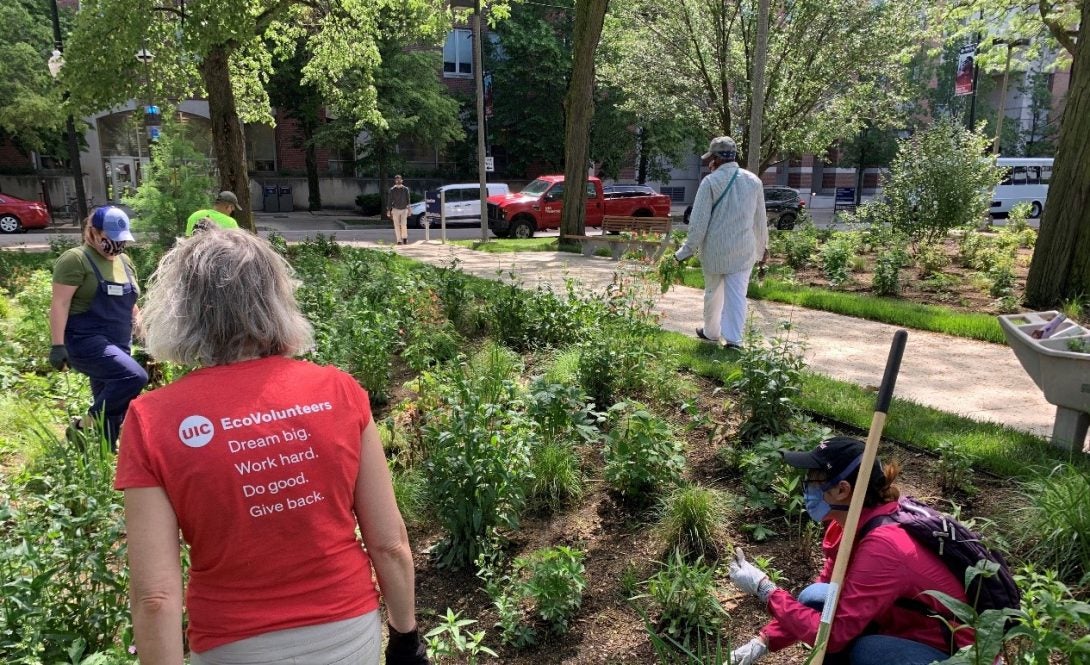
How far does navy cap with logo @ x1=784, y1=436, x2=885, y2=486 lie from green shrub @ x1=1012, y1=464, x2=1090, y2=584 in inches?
50.3

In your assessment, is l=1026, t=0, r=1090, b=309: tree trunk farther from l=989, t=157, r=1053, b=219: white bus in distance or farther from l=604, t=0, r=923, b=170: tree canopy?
l=989, t=157, r=1053, b=219: white bus in distance

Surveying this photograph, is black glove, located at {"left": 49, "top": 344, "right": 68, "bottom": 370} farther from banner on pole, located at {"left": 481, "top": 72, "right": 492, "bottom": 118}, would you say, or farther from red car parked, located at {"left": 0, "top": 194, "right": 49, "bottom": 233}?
banner on pole, located at {"left": 481, "top": 72, "right": 492, "bottom": 118}

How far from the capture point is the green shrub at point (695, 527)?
3570 mm

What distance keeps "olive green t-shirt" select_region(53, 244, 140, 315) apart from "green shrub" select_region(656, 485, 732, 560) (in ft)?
12.0

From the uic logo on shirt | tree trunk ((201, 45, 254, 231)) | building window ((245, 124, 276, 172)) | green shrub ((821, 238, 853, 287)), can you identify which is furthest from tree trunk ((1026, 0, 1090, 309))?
building window ((245, 124, 276, 172))

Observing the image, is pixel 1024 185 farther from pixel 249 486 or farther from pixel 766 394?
pixel 249 486

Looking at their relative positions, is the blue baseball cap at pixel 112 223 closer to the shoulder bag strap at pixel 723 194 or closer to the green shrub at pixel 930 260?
the shoulder bag strap at pixel 723 194

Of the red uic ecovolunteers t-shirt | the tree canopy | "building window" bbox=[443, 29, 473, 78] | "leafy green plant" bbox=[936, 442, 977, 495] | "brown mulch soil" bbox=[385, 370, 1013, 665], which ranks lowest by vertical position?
"brown mulch soil" bbox=[385, 370, 1013, 665]

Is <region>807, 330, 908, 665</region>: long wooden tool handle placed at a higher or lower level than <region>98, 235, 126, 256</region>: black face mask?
lower

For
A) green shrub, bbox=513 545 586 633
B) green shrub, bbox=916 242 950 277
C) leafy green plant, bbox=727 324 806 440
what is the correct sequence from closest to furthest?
green shrub, bbox=513 545 586 633 → leafy green plant, bbox=727 324 806 440 → green shrub, bbox=916 242 950 277

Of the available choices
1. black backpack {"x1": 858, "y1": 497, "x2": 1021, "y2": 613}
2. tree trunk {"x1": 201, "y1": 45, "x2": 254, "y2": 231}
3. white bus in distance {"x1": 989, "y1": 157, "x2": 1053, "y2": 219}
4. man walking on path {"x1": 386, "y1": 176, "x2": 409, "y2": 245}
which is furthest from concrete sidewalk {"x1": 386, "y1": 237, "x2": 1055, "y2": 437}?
white bus in distance {"x1": 989, "y1": 157, "x2": 1053, "y2": 219}

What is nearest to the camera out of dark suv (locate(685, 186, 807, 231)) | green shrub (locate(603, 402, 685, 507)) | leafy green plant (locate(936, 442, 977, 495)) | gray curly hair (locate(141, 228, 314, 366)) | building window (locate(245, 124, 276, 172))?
gray curly hair (locate(141, 228, 314, 366))

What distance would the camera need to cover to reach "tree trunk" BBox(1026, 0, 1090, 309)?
8.29 metres

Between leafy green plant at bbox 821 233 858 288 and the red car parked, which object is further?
the red car parked
